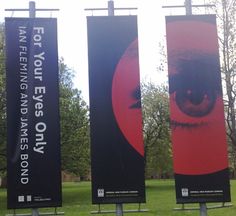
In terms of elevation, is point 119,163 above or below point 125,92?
below

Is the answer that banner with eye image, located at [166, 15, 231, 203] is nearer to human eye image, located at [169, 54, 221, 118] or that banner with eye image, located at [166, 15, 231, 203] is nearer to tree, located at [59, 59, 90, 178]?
human eye image, located at [169, 54, 221, 118]

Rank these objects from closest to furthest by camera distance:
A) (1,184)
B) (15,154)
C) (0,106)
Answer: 1. (15,154)
2. (0,106)
3. (1,184)

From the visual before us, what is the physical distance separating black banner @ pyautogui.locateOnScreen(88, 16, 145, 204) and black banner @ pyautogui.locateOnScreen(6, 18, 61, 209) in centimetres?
97

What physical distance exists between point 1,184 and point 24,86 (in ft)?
213

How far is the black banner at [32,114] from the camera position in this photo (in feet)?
41.6

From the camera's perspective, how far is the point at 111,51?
1307cm

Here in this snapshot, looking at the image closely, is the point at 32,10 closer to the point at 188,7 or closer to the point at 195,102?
the point at 188,7

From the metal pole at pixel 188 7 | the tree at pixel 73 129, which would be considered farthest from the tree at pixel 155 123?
the metal pole at pixel 188 7

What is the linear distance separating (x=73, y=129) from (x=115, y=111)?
63.2ft

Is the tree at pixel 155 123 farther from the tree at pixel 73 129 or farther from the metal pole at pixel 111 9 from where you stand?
the metal pole at pixel 111 9

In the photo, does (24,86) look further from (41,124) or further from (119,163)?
(119,163)

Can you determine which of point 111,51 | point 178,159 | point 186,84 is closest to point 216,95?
point 186,84

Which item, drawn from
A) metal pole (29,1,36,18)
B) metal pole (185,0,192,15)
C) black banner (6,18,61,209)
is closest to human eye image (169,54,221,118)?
metal pole (185,0,192,15)

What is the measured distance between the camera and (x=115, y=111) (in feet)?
42.2
